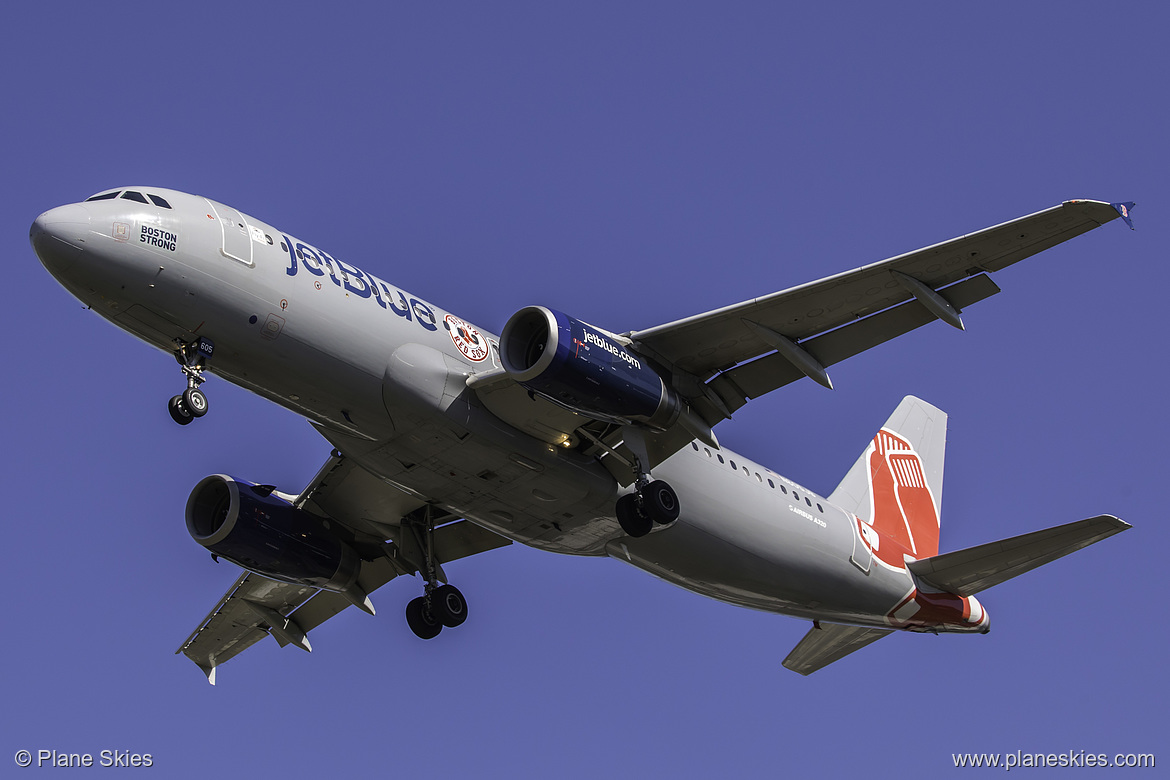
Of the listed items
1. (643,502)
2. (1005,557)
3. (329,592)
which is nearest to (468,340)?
(643,502)

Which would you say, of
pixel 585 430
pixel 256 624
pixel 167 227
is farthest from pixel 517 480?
pixel 256 624

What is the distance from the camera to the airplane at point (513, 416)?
18375 mm

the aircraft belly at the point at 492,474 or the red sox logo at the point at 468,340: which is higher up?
the red sox logo at the point at 468,340

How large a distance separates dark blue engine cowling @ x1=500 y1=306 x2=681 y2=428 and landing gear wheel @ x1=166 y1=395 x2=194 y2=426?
473 cm

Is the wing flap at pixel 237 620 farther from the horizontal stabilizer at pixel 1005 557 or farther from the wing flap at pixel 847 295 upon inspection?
the horizontal stabilizer at pixel 1005 557

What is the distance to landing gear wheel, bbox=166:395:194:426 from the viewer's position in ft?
57.7

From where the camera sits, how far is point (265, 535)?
24078 millimetres

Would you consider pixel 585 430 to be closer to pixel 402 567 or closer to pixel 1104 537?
pixel 402 567

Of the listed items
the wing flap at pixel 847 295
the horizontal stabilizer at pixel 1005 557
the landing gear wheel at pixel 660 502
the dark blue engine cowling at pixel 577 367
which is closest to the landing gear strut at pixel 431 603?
the landing gear wheel at pixel 660 502

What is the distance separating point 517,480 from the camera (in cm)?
2120

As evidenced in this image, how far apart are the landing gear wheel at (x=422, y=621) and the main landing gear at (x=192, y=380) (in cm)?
757

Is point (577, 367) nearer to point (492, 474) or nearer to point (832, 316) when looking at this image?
point (492, 474)

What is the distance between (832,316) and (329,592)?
13.4 metres

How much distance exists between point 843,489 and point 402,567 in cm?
1043
